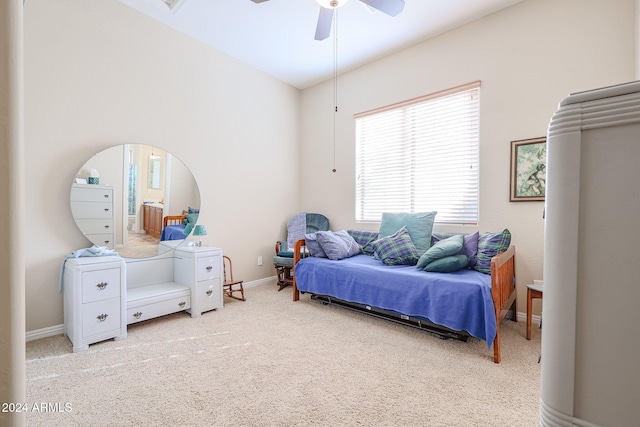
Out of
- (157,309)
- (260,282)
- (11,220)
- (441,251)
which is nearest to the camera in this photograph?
(11,220)

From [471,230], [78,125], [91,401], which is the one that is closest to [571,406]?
[91,401]

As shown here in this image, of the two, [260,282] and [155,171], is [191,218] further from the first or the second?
[260,282]

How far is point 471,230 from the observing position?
9.84ft

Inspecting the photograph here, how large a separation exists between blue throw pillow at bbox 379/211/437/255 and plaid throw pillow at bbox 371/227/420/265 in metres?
0.11

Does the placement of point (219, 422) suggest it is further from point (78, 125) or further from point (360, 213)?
point (360, 213)

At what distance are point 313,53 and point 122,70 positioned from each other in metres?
2.09

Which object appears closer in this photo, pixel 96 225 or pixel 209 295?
pixel 96 225

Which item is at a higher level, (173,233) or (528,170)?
(528,170)

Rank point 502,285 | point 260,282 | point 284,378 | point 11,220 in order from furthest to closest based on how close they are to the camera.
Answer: point 260,282, point 502,285, point 284,378, point 11,220

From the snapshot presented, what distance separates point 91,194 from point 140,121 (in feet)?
2.85

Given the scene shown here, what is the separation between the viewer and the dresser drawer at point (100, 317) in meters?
2.13

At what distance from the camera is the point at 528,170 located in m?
2.63

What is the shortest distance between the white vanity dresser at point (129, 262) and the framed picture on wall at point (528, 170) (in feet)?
10.2

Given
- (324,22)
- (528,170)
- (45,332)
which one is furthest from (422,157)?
(45,332)
